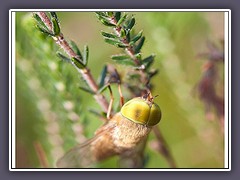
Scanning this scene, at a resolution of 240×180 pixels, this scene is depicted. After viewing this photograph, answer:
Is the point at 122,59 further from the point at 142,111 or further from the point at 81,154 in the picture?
the point at 81,154

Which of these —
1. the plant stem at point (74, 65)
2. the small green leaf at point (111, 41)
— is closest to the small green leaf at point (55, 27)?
the plant stem at point (74, 65)

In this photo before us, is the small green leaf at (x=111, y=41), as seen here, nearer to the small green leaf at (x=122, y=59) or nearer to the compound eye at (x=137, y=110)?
the small green leaf at (x=122, y=59)

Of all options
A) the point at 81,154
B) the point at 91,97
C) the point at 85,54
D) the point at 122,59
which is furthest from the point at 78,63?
the point at 91,97

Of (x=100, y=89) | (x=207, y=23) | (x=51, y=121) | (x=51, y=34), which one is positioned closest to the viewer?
(x=51, y=34)

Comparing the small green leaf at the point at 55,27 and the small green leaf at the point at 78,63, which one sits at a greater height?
the small green leaf at the point at 55,27

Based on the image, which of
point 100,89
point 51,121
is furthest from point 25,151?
point 100,89

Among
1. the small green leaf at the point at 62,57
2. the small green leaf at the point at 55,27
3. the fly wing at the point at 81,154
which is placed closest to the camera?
the small green leaf at the point at 55,27
